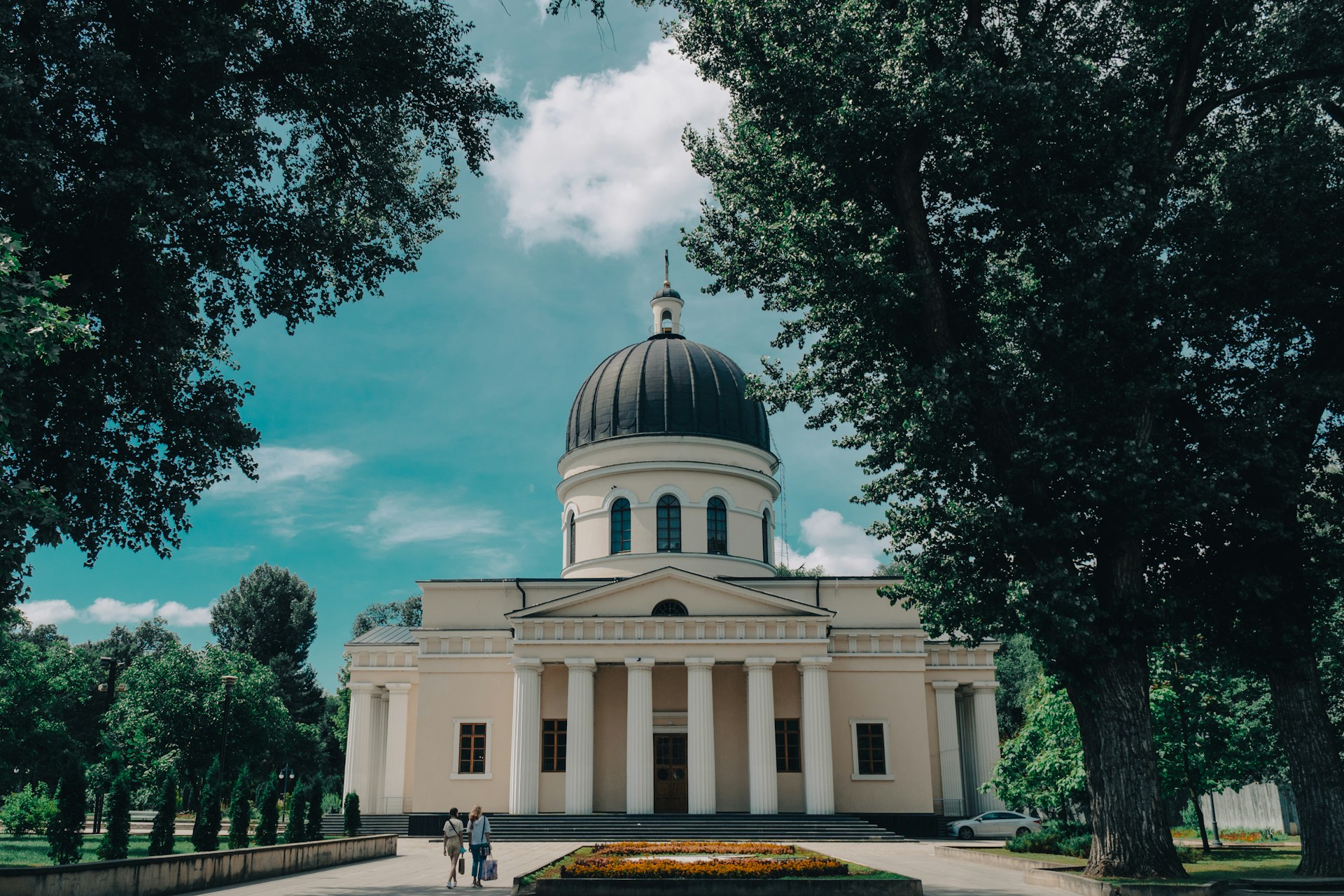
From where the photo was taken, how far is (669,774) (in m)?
32.9

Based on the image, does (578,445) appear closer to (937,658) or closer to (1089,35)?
(937,658)

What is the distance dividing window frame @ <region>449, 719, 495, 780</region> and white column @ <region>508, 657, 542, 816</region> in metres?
1.00

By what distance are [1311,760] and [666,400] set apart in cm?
2612

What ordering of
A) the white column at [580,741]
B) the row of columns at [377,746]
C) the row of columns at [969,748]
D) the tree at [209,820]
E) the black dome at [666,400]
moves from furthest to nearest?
the black dome at [666,400], the row of columns at [377,746], the row of columns at [969,748], the white column at [580,741], the tree at [209,820]

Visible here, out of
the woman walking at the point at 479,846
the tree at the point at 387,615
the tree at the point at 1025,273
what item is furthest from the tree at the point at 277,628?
the tree at the point at 1025,273

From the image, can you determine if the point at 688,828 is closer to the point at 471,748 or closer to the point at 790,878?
the point at 471,748

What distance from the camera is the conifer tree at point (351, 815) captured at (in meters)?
27.0

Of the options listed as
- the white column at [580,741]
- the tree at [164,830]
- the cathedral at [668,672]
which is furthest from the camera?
the cathedral at [668,672]

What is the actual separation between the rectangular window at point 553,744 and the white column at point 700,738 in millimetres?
4297

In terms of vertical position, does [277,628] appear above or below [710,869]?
above

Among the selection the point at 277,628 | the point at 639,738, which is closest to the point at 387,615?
the point at 277,628

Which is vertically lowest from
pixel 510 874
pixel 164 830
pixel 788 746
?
pixel 510 874

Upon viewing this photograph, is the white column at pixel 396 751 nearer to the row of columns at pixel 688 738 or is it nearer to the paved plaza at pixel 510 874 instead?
the row of columns at pixel 688 738

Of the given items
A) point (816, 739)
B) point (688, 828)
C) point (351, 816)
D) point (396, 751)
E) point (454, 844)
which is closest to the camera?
point (454, 844)
